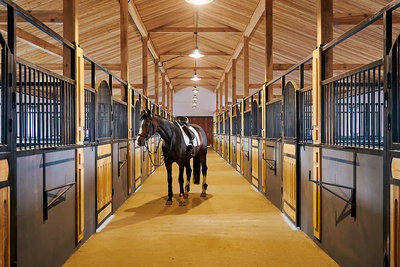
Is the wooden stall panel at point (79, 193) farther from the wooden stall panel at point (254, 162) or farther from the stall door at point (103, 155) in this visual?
the wooden stall panel at point (254, 162)

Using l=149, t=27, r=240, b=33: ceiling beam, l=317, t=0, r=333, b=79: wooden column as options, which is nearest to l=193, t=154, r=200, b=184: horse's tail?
l=317, t=0, r=333, b=79: wooden column

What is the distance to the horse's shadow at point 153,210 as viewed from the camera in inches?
175

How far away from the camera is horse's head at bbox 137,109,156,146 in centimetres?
496

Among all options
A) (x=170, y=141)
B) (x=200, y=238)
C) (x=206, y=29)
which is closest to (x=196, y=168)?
(x=170, y=141)

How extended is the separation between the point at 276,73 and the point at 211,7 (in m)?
6.99

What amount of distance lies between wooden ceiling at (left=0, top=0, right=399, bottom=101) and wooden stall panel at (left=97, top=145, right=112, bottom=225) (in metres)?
2.51

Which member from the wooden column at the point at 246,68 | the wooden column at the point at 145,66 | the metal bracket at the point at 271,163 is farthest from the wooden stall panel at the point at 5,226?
the wooden column at the point at 246,68

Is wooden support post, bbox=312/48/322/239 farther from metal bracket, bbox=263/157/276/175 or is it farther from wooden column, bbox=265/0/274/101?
wooden column, bbox=265/0/274/101

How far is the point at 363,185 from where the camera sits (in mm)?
2514

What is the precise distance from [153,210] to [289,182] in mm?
1790

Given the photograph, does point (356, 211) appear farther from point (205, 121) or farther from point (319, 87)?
point (205, 121)

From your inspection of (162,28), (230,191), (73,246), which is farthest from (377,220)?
(162,28)

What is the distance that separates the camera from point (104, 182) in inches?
173

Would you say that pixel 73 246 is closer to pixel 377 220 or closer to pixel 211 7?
pixel 377 220
